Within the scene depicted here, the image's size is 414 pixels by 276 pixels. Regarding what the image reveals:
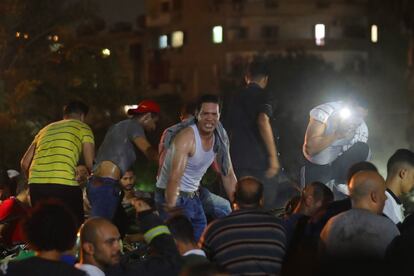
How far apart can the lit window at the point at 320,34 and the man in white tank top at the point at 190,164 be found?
59.3 m

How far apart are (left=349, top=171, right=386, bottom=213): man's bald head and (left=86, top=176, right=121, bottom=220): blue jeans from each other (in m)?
3.62

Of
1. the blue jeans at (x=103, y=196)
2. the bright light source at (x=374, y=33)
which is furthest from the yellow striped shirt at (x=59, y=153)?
the bright light source at (x=374, y=33)

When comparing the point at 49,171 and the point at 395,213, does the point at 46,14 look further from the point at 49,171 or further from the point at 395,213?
the point at 395,213

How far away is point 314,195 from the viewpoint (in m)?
8.20

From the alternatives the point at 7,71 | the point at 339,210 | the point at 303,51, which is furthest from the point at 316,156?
the point at 303,51

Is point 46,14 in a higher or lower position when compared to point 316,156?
higher

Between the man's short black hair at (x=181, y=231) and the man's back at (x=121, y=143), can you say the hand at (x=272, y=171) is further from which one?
the man's short black hair at (x=181, y=231)

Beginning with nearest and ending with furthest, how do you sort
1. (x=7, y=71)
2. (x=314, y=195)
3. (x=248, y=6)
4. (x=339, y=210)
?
(x=339, y=210) → (x=314, y=195) → (x=7, y=71) → (x=248, y=6)

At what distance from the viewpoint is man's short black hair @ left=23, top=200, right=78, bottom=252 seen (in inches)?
224

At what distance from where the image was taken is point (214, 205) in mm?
9625

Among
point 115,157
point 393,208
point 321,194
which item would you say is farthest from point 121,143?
point 393,208

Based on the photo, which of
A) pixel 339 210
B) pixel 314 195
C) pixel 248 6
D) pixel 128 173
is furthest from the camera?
pixel 248 6

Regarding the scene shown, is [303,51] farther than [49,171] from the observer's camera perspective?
Yes

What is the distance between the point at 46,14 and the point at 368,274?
23.2m
